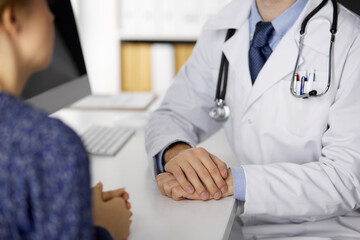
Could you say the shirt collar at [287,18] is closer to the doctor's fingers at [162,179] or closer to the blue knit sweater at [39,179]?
the doctor's fingers at [162,179]

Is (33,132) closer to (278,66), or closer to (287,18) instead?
(278,66)

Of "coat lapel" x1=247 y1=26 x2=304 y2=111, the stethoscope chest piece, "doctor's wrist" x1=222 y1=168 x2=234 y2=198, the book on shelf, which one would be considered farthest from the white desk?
the book on shelf

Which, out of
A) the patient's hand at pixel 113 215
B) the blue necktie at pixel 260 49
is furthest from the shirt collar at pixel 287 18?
the patient's hand at pixel 113 215

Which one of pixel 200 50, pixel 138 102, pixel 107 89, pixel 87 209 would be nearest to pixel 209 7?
pixel 107 89

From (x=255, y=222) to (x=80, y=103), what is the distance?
3.27 ft

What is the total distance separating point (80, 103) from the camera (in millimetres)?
1873

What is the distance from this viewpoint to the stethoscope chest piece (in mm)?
1249

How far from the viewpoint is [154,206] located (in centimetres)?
91

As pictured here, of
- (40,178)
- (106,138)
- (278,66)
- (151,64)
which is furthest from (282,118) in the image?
(151,64)

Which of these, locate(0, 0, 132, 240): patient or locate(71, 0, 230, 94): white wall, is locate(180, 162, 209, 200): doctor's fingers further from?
locate(71, 0, 230, 94): white wall

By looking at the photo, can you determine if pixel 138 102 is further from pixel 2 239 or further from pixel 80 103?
pixel 2 239

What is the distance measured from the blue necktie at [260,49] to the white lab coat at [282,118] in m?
0.02

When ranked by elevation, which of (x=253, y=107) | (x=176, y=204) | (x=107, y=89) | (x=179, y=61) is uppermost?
(x=253, y=107)

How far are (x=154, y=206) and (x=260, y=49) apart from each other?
56cm
